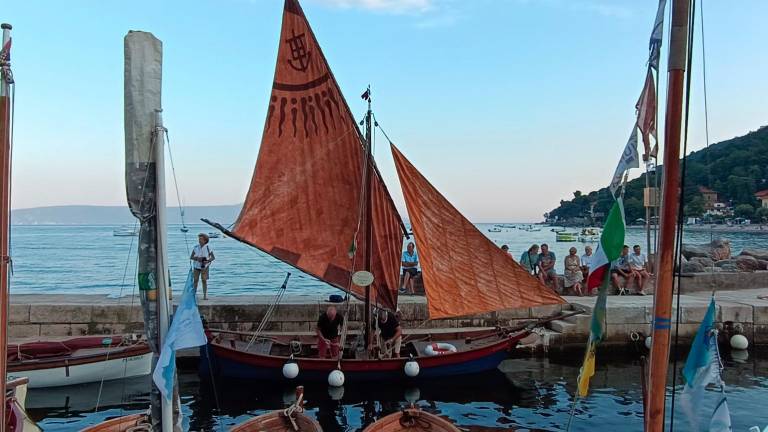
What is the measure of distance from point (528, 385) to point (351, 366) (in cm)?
373

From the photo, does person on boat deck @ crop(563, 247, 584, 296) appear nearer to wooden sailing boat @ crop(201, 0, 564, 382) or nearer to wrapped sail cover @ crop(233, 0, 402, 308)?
wooden sailing boat @ crop(201, 0, 564, 382)

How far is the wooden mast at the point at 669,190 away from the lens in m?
3.45

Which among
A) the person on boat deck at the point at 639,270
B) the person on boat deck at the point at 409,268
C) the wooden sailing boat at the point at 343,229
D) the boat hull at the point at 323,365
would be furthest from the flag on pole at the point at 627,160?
the person on boat deck at the point at 639,270

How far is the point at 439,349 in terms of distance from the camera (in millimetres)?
11930

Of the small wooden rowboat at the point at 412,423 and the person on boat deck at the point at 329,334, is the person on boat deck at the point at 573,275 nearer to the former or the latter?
the person on boat deck at the point at 329,334

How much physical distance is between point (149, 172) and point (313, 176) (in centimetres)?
746

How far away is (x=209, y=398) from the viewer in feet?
35.9

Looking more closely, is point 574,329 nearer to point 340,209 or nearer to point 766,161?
point 340,209

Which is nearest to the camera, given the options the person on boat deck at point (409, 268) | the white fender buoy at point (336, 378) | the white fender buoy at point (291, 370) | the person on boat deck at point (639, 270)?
the white fender buoy at point (336, 378)

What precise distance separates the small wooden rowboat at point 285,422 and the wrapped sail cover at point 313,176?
14.9 ft

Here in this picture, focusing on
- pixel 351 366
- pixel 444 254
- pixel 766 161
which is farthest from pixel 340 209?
pixel 766 161

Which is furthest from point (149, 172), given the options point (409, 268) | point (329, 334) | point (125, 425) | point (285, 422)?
point (409, 268)

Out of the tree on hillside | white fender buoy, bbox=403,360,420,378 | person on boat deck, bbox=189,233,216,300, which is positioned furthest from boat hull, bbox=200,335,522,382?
the tree on hillside

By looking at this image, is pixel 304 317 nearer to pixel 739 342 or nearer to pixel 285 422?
pixel 285 422
